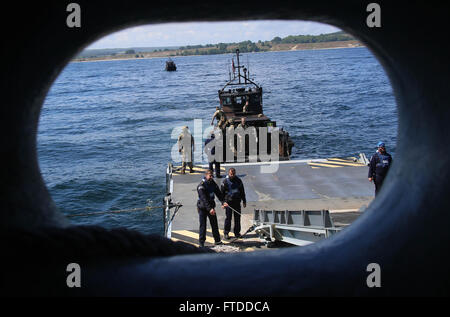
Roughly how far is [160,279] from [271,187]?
1112cm

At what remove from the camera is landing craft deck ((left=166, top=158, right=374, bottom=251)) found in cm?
986

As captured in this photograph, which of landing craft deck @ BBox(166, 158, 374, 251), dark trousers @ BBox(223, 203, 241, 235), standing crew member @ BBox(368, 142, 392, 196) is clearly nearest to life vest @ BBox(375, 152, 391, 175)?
standing crew member @ BBox(368, 142, 392, 196)

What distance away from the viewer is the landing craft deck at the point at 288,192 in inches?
388

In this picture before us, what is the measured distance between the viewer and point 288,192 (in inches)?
479

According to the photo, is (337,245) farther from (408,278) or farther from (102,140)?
(102,140)

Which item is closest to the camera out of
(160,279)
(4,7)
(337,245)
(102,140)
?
(4,7)

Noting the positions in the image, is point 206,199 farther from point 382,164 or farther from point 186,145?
point 186,145

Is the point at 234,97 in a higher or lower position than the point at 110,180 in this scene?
higher

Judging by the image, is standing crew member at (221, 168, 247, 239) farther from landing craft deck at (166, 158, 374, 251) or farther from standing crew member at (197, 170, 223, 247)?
landing craft deck at (166, 158, 374, 251)

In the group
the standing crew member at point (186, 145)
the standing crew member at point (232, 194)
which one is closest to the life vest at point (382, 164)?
the standing crew member at point (232, 194)

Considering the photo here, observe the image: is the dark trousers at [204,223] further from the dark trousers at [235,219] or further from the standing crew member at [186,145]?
the standing crew member at [186,145]

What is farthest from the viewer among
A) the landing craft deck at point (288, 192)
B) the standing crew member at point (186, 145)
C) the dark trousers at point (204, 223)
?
the standing crew member at point (186, 145)

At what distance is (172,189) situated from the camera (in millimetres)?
13023
